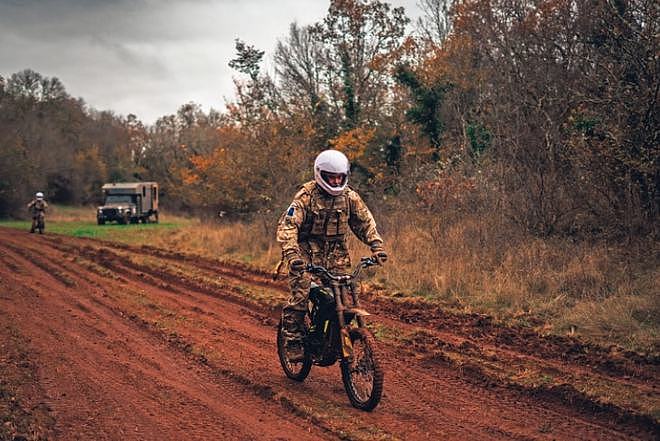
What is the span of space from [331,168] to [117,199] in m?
43.5

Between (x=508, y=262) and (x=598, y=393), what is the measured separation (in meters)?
6.24

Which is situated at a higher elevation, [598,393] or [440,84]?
[440,84]

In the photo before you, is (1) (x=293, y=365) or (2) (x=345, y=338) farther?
(1) (x=293, y=365)

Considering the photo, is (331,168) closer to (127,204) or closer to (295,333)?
(295,333)

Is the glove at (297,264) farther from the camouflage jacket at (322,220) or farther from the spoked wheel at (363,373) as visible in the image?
the spoked wheel at (363,373)

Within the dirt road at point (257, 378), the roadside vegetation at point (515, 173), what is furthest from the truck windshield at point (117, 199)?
the dirt road at point (257, 378)

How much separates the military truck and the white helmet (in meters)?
41.1

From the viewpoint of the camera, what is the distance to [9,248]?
21688 millimetres

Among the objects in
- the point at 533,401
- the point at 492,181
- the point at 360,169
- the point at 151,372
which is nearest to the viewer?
the point at 533,401

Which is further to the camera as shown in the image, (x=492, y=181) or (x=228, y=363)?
(x=492, y=181)

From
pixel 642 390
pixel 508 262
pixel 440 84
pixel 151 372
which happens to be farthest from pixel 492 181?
pixel 440 84

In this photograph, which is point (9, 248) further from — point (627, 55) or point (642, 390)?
point (642, 390)

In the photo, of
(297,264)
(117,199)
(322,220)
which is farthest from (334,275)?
(117,199)

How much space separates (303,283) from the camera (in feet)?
21.8
